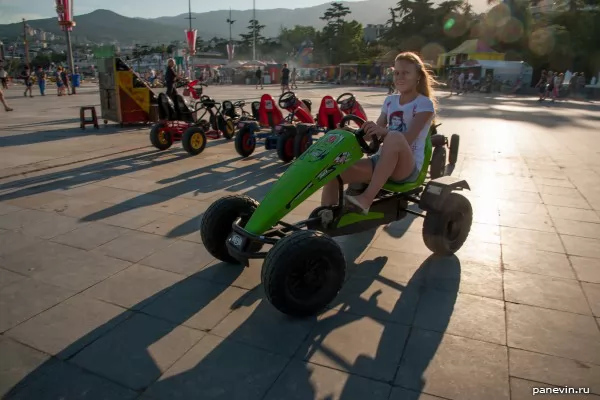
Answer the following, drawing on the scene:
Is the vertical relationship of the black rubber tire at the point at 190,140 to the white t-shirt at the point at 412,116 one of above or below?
below

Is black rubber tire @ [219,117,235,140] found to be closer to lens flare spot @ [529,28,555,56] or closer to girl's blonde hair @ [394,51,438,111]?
girl's blonde hair @ [394,51,438,111]

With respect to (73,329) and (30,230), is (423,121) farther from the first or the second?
(30,230)

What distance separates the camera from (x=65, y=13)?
2167cm

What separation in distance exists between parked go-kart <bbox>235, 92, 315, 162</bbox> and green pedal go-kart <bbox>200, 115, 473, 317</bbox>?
12.3 ft

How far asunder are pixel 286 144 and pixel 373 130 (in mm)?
4270

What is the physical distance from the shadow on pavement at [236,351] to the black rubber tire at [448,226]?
0.56m

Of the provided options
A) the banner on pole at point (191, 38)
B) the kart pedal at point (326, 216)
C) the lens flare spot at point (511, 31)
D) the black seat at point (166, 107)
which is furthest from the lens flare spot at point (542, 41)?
the kart pedal at point (326, 216)

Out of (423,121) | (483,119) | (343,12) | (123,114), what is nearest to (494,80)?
(483,119)

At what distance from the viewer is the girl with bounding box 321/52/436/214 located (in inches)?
128

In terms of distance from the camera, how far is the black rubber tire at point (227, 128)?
985 centimetres

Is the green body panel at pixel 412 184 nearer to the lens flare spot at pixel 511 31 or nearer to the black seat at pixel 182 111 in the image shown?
the black seat at pixel 182 111

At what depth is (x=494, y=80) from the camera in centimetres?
3030

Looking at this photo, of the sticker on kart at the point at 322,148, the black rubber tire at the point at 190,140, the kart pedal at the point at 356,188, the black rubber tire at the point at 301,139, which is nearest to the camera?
the sticker on kart at the point at 322,148
